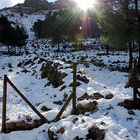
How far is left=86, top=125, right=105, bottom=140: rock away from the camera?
848 centimetres

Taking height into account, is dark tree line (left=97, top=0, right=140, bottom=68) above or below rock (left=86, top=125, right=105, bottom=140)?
above

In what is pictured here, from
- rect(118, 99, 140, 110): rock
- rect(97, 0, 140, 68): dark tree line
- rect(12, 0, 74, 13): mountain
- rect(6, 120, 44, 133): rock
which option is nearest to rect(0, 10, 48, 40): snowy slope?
rect(12, 0, 74, 13): mountain

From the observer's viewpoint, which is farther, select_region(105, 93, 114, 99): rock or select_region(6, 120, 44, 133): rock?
select_region(105, 93, 114, 99): rock

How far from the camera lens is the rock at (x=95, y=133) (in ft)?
27.8

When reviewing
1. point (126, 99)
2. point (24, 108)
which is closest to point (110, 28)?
point (24, 108)

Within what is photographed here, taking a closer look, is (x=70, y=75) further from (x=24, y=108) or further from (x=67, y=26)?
(x=67, y=26)

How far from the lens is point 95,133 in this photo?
8.64m

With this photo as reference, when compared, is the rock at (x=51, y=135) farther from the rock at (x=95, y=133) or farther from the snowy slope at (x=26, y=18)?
the snowy slope at (x=26, y=18)

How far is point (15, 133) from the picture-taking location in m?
10.0

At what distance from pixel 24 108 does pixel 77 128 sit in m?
5.50

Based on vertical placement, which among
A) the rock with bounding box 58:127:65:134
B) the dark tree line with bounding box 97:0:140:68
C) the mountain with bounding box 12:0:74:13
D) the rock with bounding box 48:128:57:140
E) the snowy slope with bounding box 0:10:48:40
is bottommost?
the rock with bounding box 48:128:57:140

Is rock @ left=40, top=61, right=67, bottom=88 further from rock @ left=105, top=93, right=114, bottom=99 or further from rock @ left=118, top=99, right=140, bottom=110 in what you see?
rock @ left=118, top=99, right=140, bottom=110

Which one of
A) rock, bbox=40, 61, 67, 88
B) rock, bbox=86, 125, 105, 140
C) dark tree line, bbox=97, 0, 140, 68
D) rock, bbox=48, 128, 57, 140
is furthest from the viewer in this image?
dark tree line, bbox=97, 0, 140, 68

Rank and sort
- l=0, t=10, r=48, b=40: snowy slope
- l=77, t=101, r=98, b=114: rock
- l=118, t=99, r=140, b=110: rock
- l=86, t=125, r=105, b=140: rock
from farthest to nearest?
l=0, t=10, r=48, b=40: snowy slope → l=77, t=101, r=98, b=114: rock → l=118, t=99, r=140, b=110: rock → l=86, t=125, r=105, b=140: rock
